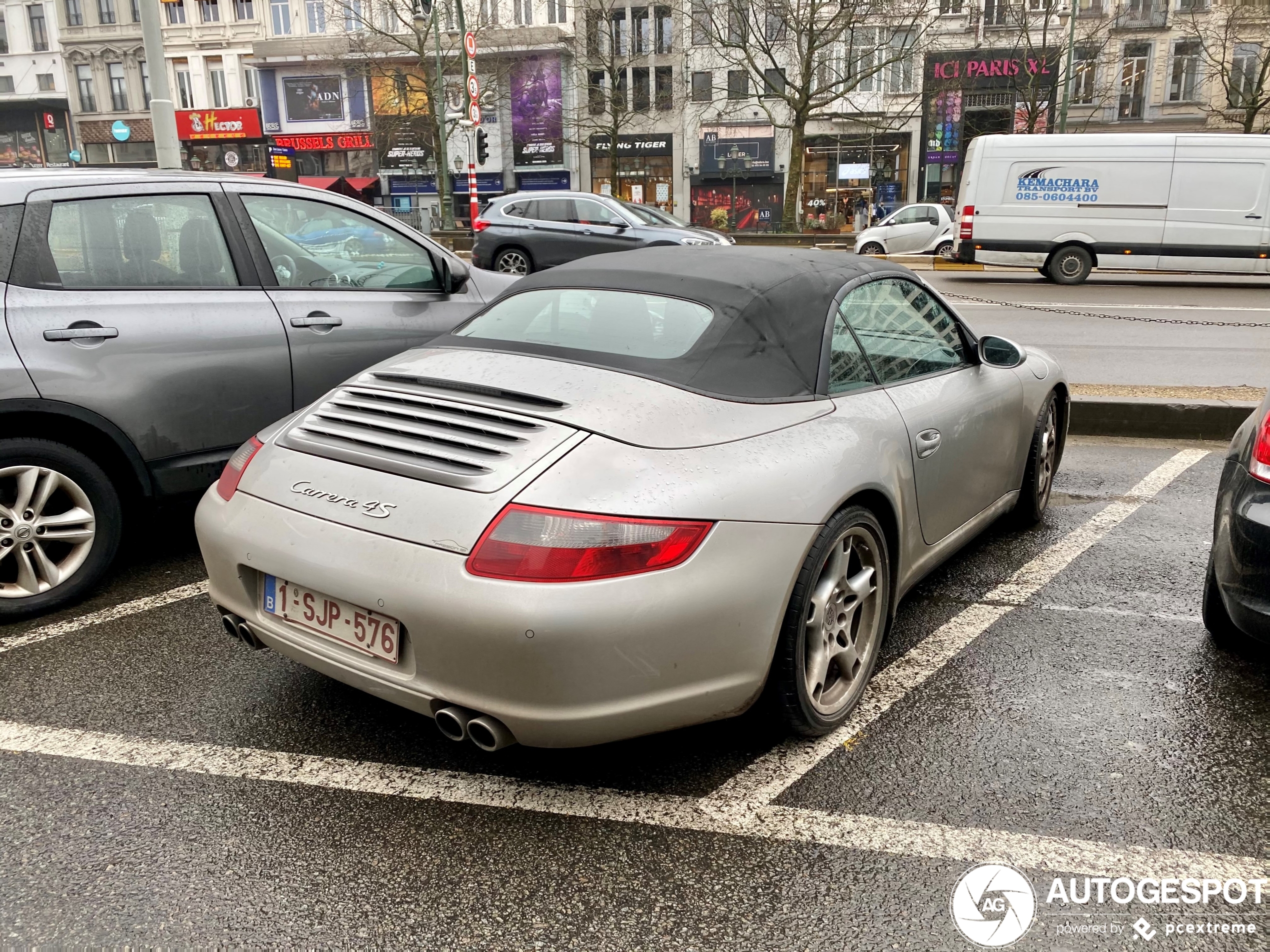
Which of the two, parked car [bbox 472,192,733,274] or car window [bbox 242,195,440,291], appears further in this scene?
parked car [bbox 472,192,733,274]

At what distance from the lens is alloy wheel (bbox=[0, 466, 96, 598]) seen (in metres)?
3.55

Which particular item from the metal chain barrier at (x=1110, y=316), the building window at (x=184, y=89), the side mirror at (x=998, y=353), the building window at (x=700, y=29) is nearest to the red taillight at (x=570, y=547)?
the side mirror at (x=998, y=353)

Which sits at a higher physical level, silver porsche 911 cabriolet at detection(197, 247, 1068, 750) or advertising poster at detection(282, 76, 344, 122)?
advertising poster at detection(282, 76, 344, 122)

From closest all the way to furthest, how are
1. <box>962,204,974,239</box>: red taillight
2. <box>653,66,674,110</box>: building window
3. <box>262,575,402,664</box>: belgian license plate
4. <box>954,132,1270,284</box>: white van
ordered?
1. <box>262,575,402,664</box>: belgian license plate
2. <box>954,132,1270,284</box>: white van
3. <box>962,204,974,239</box>: red taillight
4. <box>653,66,674,110</box>: building window

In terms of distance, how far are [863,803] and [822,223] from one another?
40184 mm

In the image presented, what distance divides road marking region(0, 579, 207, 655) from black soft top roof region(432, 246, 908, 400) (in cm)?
158

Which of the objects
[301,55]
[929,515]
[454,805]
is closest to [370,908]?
[454,805]

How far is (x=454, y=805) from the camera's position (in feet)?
8.30

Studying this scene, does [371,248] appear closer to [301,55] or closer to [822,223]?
[822,223]

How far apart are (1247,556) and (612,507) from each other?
1.92 meters

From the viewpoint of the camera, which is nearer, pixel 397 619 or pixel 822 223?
pixel 397 619

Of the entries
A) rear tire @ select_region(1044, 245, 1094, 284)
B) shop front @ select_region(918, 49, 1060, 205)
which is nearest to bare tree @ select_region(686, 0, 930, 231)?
shop front @ select_region(918, 49, 1060, 205)

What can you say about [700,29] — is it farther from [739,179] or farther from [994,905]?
[994,905]

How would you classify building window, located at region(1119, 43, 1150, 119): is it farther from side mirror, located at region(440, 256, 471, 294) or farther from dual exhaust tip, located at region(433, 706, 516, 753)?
dual exhaust tip, located at region(433, 706, 516, 753)
